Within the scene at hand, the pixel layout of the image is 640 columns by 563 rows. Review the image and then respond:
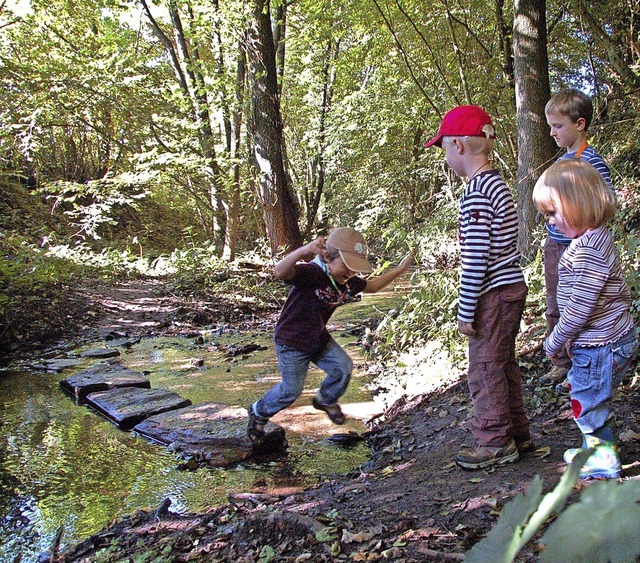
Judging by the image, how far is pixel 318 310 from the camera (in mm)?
3811

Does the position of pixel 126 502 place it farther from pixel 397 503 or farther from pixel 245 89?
pixel 245 89

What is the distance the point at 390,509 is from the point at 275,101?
9.59 metres

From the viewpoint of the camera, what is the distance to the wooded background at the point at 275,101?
7.21m

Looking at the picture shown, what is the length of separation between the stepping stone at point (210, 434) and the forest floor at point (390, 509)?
601 millimetres

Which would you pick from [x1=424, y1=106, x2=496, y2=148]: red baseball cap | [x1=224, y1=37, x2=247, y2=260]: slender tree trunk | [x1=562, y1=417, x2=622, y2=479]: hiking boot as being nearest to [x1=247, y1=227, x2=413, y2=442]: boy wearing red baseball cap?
[x1=424, y1=106, x2=496, y2=148]: red baseball cap

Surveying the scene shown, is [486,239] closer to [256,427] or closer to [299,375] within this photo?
[299,375]

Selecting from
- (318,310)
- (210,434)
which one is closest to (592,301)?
(318,310)

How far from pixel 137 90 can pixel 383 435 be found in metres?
10.1

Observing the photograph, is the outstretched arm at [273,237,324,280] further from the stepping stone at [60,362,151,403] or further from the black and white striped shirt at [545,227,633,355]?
the stepping stone at [60,362,151,403]

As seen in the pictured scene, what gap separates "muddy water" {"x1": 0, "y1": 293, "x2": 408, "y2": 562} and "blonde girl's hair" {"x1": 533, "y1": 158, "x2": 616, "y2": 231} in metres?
2.12

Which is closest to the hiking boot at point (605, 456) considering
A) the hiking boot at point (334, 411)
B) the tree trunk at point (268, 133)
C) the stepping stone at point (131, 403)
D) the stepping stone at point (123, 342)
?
the hiking boot at point (334, 411)

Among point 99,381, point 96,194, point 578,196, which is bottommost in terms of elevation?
point 99,381

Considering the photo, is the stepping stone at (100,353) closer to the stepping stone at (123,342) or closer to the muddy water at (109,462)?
the stepping stone at (123,342)

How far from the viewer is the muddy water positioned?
124 inches
